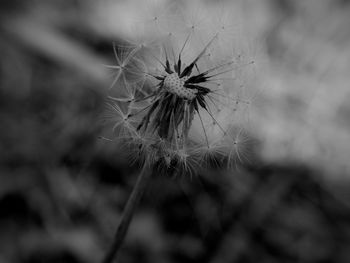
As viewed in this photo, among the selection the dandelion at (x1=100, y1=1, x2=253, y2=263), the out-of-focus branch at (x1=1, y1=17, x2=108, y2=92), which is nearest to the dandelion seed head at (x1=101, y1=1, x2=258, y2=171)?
the dandelion at (x1=100, y1=1, x2=253, y2=263)

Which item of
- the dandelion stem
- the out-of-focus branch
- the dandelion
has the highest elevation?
the out-of-focus branch

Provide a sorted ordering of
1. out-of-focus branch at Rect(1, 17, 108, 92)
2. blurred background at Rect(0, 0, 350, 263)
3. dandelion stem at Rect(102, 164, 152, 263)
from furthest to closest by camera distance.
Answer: out-of-focus branch at Rect(1, 17, 108, 92), blurred background at Rect(0, 0, 350, 263), dandelion stem at Rect(102, 164, 152, 263)

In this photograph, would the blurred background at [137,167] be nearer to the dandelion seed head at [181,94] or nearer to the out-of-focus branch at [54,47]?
the out-of-focus branch at [54,47]

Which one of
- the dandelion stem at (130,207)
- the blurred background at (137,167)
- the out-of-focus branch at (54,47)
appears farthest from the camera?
the out-of-focus branch at (54,47)

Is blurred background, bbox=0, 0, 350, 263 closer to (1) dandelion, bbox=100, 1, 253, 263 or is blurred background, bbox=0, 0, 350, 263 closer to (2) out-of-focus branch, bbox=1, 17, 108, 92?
(2) out-of-focus branch, bbox=1, 17, 108, 92

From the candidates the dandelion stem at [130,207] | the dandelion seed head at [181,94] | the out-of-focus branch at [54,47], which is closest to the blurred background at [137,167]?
the out-of-focus branch at [54,47]
